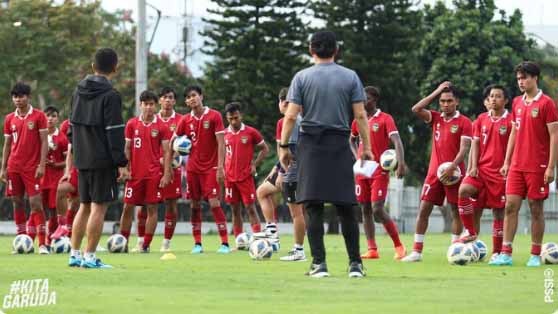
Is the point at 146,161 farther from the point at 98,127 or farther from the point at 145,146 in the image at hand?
the point at 98,127

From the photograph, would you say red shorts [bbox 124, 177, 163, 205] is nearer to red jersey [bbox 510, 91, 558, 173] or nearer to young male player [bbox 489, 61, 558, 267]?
young male player [bbox 489, 61, 558, 267]

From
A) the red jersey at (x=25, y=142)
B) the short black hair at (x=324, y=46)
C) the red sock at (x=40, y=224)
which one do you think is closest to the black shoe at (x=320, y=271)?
the short black hair at (x=324, y=46)

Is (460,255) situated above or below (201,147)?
below

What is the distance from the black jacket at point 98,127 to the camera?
1551cm

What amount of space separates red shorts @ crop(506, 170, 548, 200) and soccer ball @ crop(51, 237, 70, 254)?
7541 millimetres

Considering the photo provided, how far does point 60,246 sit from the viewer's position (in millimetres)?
21094

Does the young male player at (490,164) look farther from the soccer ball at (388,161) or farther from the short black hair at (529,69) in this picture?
the short black hair at (529,69)

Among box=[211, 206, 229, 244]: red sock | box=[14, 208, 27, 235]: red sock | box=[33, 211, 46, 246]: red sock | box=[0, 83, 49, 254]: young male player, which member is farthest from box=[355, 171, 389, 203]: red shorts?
box=[14, 208, 27, 235]: red sock

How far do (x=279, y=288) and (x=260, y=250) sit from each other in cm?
593

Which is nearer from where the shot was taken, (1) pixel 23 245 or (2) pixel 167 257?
(2) pixel 167 257

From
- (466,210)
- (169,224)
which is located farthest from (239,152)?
(466,210)

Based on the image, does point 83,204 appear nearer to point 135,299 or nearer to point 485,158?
point 135,299

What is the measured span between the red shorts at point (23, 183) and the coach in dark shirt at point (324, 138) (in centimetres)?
824

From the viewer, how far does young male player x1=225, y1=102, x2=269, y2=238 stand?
73.8 feet
